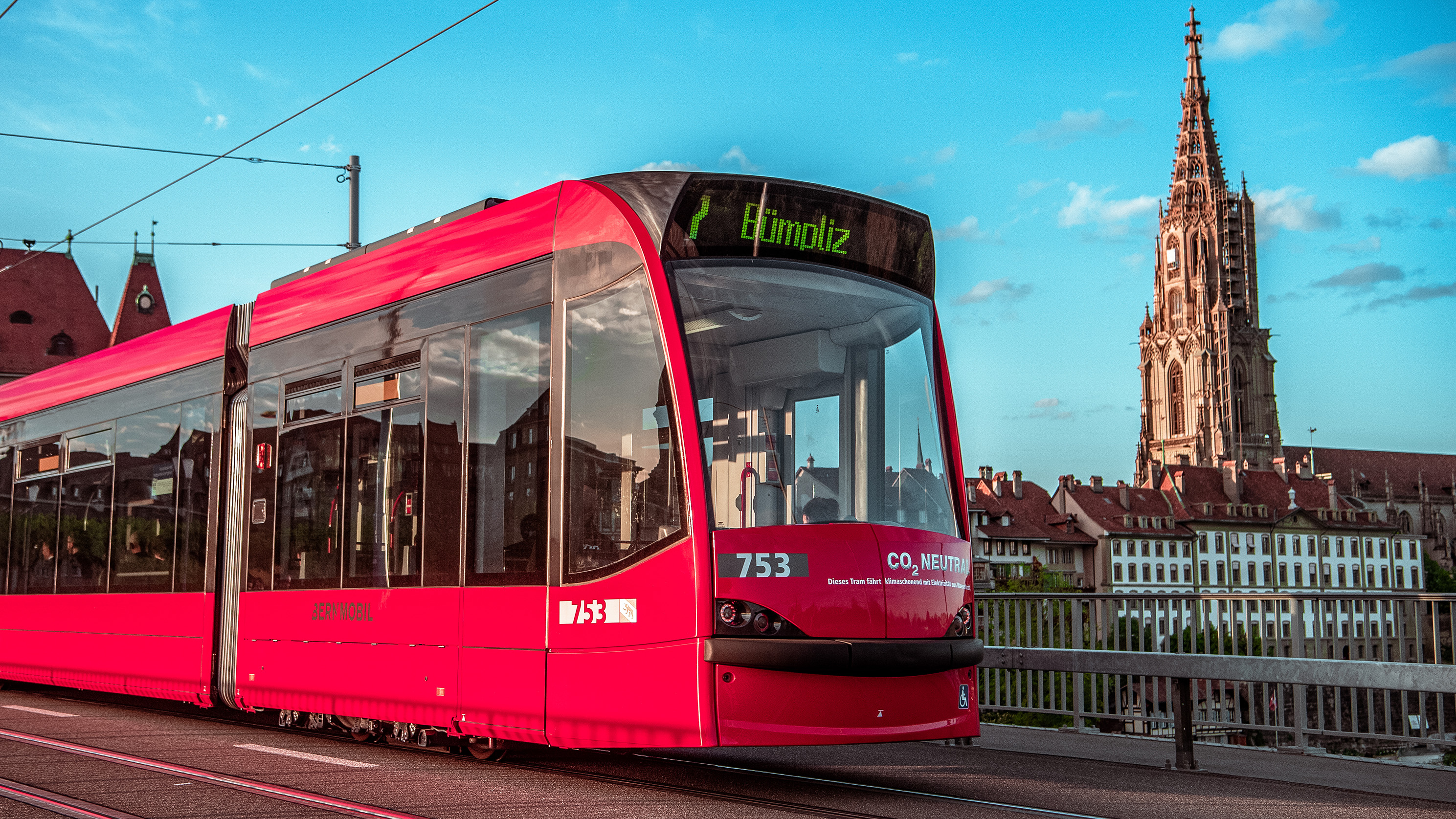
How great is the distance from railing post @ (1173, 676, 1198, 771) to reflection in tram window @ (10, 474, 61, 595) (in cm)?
1017

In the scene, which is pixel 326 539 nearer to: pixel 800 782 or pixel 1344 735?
pixel 800 782

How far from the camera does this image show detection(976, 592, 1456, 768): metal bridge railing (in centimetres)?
822

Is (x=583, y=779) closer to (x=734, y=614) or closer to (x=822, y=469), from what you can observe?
(x=734, y=614)

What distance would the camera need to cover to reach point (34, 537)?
543 inches

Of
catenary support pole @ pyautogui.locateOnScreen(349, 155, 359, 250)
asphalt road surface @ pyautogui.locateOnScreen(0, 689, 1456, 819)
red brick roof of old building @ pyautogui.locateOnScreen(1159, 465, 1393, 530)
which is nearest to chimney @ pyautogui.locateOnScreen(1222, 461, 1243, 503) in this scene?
red brick roof of old building @ pyautogui.locateOnScreen(1159, 465, 1393, 530)

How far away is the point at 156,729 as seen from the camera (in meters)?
10.9

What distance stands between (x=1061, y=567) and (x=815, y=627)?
10057 centimetres

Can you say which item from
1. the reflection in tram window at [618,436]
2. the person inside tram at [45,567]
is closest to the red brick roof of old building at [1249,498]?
the person inside tram at [45,567]

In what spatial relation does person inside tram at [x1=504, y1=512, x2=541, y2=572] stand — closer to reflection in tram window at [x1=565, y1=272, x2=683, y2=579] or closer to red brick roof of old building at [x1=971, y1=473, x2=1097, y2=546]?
reflection in tram window at [x1=565, y1=272, x2=683, y2=579]

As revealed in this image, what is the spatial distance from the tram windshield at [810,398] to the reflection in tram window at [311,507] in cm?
332

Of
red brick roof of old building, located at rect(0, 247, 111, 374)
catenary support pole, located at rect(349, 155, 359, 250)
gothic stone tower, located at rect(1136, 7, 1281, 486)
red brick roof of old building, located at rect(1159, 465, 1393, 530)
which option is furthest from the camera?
gothic stone tower, located at rect(1136, 7, 1281, 486)

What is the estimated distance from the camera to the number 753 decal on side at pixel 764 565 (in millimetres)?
6898

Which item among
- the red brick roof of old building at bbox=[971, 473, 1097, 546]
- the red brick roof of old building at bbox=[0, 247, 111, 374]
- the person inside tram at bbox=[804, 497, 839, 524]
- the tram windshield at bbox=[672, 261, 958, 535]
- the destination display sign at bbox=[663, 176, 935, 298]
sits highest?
the red brick roof of old building at bbox=[0, 247, 111, 374]

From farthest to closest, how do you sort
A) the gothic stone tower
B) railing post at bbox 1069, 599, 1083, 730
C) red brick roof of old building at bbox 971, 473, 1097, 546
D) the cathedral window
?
the cathedral window → the gothic stone tower → red brick roof of old building at bbox 971, 473, 1097, 546 → railing post at bbox 1069, 599, 1083, 730
